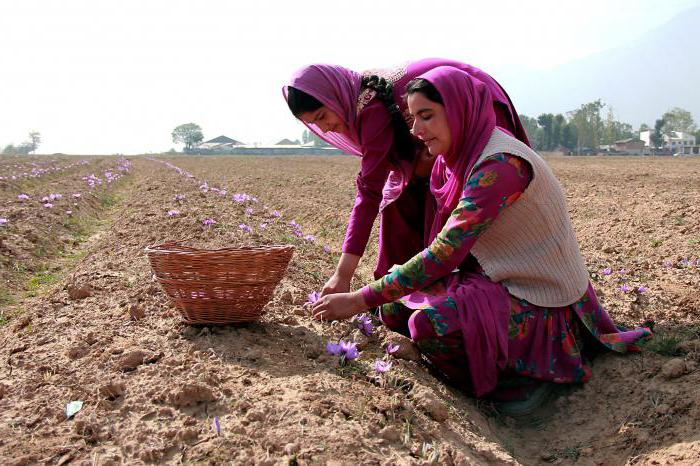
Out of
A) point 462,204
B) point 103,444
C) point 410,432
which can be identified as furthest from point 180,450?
point 462,204

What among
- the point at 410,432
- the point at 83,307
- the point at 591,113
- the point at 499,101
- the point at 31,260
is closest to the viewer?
the point at 410,432

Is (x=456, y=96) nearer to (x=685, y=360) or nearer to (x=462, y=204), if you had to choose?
(x=462, y=204)

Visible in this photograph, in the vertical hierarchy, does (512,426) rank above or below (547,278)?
below

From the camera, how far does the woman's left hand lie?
2623 mm

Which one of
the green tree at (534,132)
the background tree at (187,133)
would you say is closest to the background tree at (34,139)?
the background tree at (187,133)

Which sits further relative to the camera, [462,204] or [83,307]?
[83,307]

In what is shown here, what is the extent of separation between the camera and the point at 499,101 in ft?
9.64

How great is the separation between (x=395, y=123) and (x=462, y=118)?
0.54m

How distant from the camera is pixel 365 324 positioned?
10.6 ft

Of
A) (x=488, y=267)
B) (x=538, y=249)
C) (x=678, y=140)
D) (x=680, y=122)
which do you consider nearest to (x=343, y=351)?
(x=488, y=267)

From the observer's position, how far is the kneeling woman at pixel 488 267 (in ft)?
8.21

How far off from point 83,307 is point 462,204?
235 centimetres

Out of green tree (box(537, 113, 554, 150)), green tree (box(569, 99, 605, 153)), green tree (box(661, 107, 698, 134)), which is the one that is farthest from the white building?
green tree (box(537, 113, 554, 150))

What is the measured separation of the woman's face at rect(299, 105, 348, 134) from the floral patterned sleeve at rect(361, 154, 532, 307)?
82cm
